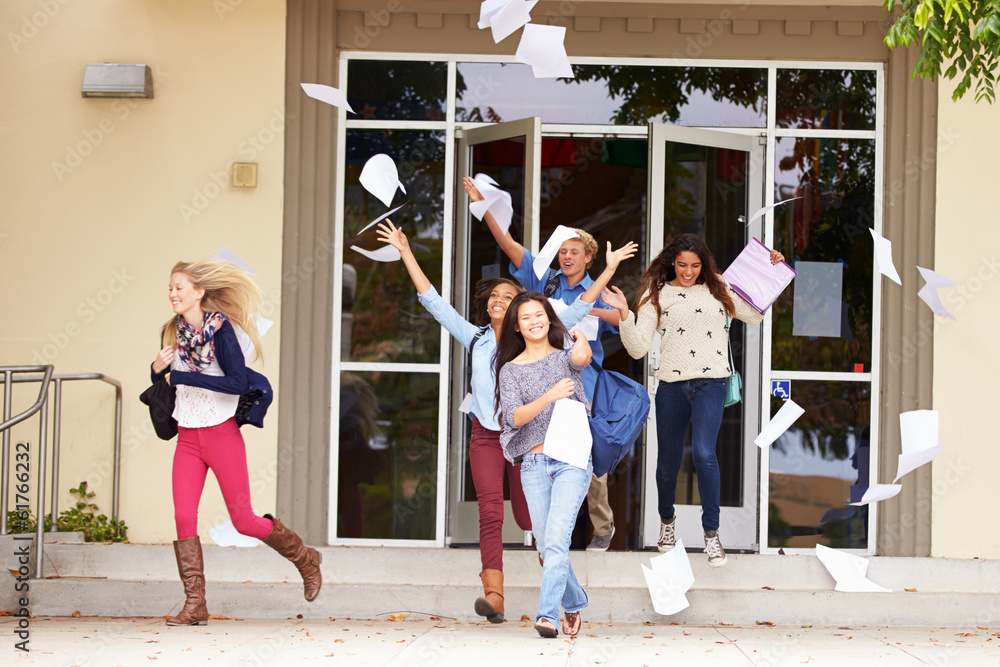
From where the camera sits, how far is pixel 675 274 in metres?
5.58

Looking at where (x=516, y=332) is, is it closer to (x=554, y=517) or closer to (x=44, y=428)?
(x=554, y=517)

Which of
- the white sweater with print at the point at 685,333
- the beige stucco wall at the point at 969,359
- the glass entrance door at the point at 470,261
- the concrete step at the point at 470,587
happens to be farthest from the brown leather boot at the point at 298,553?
the beige stucco wall at the point at 969,359

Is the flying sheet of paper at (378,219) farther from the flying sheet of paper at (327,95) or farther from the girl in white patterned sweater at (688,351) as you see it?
the girl in white patterned sweater at (688,351)

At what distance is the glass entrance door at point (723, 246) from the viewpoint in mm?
6434

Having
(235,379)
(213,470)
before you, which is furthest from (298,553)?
(235,379)

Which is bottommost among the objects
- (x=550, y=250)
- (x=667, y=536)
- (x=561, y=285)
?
(x=667, y=536)

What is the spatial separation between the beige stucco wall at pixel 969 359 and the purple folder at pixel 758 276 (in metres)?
1.40

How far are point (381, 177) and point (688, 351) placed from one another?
7.09 feet

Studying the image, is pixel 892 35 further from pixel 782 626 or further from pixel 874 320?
pixel 782 626

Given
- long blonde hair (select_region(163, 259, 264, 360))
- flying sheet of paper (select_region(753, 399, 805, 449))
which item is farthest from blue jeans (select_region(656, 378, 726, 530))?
long blonde hair (select_region(163, 259, 264, 360))

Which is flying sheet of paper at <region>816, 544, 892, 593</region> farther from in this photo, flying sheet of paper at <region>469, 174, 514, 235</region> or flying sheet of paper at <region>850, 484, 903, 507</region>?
flying sheet of paper at <region>469, 174, 514, 235</region>

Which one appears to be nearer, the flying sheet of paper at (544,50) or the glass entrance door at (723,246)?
the flying sheet of paper at (544,50)

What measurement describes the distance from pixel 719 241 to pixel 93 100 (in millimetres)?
4246

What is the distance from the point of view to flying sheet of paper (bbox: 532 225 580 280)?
5.46 meters
